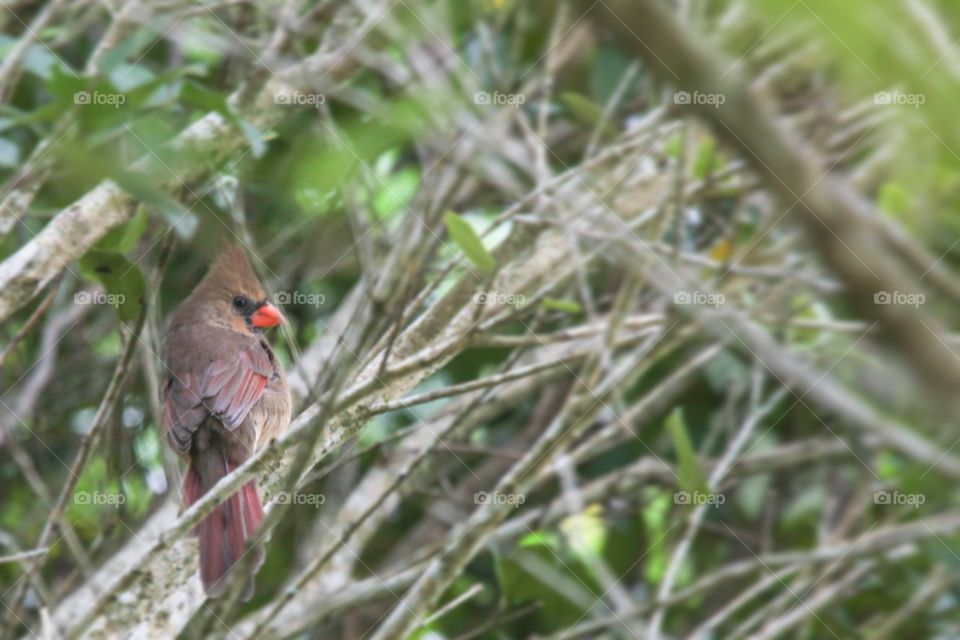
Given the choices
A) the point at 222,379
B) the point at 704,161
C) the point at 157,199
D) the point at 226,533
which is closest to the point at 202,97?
the point at 157,199

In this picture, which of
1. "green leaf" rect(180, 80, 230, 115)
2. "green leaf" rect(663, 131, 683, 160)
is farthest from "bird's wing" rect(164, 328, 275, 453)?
"green leaf" rect(663, 131, 683, 160)

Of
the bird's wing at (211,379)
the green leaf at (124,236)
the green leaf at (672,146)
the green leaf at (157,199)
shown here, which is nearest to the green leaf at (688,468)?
the green leaf at (672,146)

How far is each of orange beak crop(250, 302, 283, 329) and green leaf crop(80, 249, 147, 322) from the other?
980 mm

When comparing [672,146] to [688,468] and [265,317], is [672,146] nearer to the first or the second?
[688,468]

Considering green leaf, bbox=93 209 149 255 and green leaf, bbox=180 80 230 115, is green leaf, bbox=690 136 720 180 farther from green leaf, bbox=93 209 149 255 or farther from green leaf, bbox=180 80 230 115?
green leaf, bbox=93 209 149 255

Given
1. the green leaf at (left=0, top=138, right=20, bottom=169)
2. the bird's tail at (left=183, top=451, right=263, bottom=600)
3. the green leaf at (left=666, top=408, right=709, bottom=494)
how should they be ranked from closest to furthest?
the bird's tail at (left=183, top=451, right=263, bottom=600), the green leaf at (left=666, top=408, right=709, bottom=494), the green leaf at (left=0, top=138, right=20, bottom=169)

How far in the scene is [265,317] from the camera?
3979 mm

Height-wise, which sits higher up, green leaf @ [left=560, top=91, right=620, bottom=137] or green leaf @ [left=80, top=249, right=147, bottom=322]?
green leaf @ [left=560, top=91, right=620, bottom=137]

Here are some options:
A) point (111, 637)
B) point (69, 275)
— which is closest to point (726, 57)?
point (111, 637)

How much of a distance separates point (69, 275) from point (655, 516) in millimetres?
2424

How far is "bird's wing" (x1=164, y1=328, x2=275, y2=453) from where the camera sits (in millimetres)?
3582

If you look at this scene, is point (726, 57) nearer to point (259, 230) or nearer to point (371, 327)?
point (371, 327)

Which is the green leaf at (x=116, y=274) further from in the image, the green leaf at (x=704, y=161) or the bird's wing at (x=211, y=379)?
the green leaf at (x=704, y=161)

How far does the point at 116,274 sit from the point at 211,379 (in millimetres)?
846
